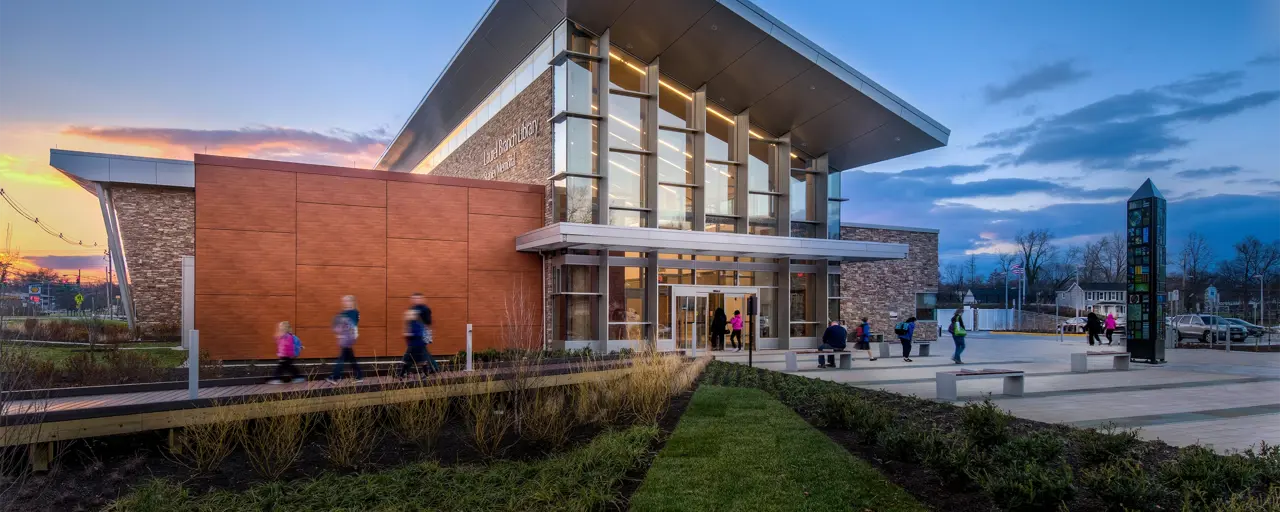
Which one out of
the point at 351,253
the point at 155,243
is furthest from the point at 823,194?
the point at 155,243

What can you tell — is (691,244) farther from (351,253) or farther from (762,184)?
(351,253)

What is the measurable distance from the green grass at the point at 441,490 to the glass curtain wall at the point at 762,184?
17.9m

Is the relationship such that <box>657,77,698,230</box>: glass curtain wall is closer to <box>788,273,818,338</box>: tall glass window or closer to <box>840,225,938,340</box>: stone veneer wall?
<box>788,273,818,338</box>: tall glass window

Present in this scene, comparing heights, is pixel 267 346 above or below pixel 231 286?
below

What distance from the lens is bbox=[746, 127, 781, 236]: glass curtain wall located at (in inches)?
964

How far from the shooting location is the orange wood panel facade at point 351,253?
17797 millimetres

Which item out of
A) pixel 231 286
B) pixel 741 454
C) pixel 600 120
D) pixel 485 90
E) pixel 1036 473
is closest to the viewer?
pixel 1036 473

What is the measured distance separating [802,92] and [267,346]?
1719cm

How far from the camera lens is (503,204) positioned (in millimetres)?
21219

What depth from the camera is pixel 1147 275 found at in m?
19.0

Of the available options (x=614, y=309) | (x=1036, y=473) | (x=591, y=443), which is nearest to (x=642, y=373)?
(x=591, y=443)

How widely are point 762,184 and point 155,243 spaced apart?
23.6 metres

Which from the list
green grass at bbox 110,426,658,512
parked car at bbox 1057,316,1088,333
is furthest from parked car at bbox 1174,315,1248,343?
green grass at bbox 110,426,658,512

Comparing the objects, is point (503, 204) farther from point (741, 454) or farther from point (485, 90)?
point (741, 454)
